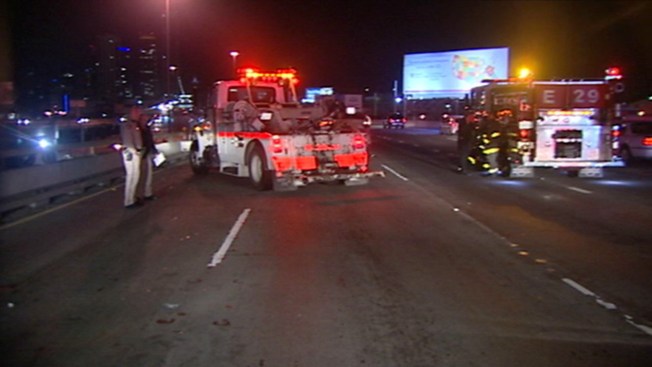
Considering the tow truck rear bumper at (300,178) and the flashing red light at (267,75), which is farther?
the flashing red light at (267,75)

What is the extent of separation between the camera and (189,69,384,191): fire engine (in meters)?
16.6

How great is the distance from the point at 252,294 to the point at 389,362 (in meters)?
2.49

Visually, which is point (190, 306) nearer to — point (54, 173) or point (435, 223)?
point (435, 223)

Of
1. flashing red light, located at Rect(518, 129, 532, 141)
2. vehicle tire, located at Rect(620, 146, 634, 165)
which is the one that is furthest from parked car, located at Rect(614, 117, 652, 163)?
flashing red light, located at Rect(518, 129, 532, 141)

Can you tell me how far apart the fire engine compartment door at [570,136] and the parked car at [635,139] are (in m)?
5.48

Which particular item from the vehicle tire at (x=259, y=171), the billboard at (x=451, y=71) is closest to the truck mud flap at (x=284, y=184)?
the vehicle tire at (x=259, y=171)

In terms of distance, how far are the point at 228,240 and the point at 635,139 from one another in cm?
1921

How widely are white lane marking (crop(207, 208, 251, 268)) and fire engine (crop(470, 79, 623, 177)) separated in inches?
360

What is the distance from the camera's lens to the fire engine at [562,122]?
65.5 feet

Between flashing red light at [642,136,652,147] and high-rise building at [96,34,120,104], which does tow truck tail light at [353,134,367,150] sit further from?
high-rise building at [96,34,120,104]

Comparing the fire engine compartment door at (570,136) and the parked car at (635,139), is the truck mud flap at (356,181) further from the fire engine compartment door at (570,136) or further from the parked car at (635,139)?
the parked car at (635,139)

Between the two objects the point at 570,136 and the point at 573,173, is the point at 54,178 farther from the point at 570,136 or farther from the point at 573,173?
the point at 573,173

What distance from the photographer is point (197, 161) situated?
21.8 metres

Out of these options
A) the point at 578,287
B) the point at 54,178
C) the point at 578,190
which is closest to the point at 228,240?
the point at 578,287
